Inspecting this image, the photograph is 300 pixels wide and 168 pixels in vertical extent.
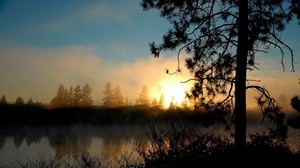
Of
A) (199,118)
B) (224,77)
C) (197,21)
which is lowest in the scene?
(199,118)

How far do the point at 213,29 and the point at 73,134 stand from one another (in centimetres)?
12926

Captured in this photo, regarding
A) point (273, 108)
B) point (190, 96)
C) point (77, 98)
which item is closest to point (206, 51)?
point (190, 96)

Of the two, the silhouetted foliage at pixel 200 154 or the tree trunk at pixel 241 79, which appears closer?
the silhouetted foliage at pixel 200 154

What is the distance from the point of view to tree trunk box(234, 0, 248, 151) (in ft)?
48.9

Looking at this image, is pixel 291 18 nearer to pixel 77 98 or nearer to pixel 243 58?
pixel 243 58

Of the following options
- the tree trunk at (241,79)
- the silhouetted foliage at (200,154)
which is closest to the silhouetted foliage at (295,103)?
the silhouetted foliage at (200,154)

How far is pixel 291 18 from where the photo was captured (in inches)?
→ 616

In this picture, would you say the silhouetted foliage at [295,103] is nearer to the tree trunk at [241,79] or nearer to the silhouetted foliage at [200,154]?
the silhouetted foliage at [200,154]

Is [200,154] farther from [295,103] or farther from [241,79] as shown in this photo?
[295,103]

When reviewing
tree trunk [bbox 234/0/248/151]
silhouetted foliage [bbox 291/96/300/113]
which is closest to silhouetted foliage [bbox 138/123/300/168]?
tree trunk [bbox 234/0/248/151]

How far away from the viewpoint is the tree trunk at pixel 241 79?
587 inches

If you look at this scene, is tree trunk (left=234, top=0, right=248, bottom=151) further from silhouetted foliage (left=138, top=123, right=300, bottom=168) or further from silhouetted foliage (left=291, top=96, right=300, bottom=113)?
silhouetted foliage (left=291, top=96, right=300, bottom=113)

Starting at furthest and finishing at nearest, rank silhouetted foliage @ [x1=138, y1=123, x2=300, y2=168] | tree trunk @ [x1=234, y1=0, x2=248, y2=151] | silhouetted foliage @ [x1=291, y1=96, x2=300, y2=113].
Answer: silhouetted foliage @ [x1=291, y1=96, x2=300, y2=113] < tree trunk @ [x1=234, y1=0, x2=248, y2=151] < silhouetted foliage @ [x1=138, y1=123, x2=300, y2=168]

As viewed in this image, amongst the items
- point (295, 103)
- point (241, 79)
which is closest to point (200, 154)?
point (241, 79)
